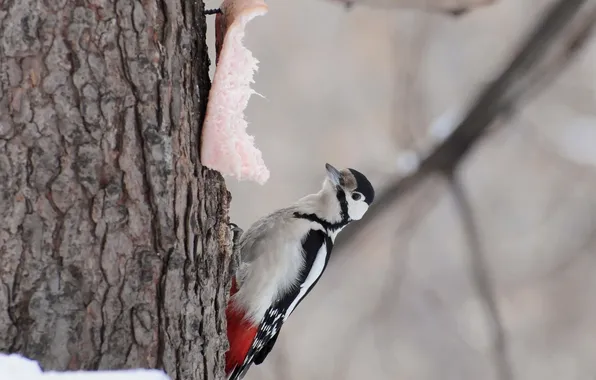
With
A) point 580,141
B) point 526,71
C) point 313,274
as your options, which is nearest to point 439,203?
point 580,141

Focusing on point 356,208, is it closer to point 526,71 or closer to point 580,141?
point 526,71

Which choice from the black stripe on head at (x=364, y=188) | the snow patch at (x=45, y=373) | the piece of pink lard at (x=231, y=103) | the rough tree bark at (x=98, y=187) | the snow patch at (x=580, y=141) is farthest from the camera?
the snow patch at (x=580, y=141)

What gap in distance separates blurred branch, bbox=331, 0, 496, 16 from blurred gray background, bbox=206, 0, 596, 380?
2951mm

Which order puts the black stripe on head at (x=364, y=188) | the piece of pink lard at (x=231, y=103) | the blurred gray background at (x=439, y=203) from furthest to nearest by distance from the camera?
the blurred gray background at (x=439, y=203) < the black stripe on head at (x=364, y=188) < the piece of pink lard at (x=231, y=103)

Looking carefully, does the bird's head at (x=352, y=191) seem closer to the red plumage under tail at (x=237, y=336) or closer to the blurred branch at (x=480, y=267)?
the blurred branch at (x=480, y=267)

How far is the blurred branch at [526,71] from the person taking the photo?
5.77ft

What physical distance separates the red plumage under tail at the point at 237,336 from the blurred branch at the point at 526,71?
0.71 meters

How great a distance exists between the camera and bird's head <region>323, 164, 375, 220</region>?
8.02 feet

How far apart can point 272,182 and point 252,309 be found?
400 centimetres

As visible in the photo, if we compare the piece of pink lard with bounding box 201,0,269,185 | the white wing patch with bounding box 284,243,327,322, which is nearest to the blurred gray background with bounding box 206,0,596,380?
the white wing patch with bounding box 284,243,327,322

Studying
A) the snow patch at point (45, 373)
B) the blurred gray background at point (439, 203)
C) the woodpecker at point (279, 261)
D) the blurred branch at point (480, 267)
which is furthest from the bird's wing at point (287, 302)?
the blurred gray background at point (439, 203)

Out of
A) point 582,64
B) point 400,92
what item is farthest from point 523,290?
point 400,92

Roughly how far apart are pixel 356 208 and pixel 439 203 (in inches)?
138

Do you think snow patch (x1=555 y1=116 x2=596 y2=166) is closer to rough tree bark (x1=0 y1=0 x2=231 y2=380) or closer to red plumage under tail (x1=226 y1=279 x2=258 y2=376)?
red plumage under tail (x1=226 y1=279 x2=258 y2=376)
